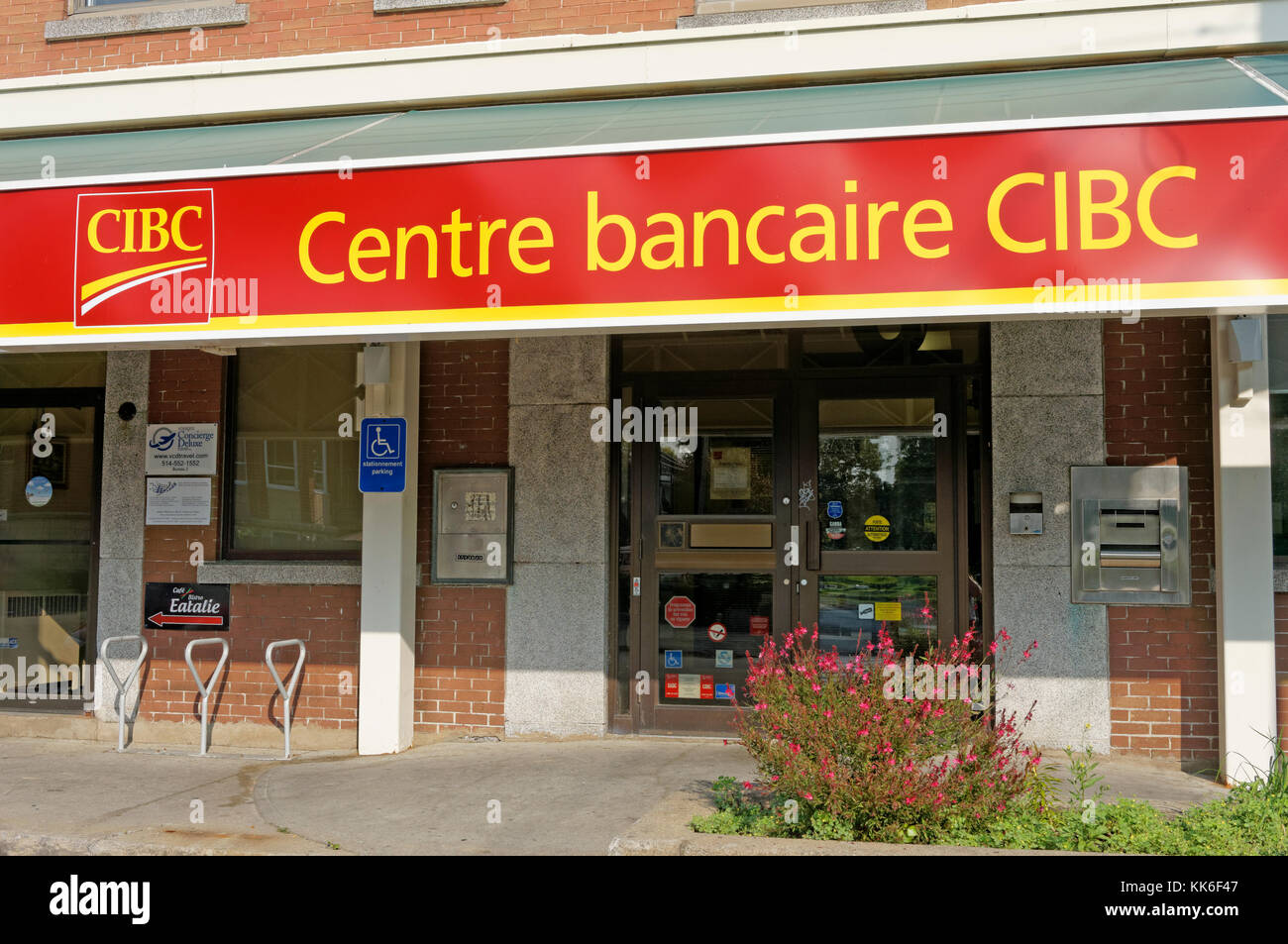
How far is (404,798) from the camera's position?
648 centimetres

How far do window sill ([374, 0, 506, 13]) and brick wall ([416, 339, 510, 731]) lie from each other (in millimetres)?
2406

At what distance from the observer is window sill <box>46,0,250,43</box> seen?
8.52 m

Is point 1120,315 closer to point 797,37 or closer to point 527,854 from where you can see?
point 797,37

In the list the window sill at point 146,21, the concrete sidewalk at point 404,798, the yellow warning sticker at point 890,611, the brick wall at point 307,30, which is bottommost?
the concrete sidewalk at point 404,798

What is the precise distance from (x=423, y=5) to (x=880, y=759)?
620 centimetres

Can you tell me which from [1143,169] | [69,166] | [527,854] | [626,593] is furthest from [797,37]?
[527,854]

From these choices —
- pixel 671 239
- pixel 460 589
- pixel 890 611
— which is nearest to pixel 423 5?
pixel 671 239

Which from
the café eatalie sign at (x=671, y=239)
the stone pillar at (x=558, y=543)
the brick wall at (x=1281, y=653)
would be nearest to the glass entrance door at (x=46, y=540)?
the café eatalie sign at (x=671, y=239)

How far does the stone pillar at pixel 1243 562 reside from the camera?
682 cm

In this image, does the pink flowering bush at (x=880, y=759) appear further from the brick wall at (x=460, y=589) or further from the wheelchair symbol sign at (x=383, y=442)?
the wheelchair symbol sign at (x=383, y=442)

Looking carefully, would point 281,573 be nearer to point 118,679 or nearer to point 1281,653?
point 118,679

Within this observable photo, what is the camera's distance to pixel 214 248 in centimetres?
621

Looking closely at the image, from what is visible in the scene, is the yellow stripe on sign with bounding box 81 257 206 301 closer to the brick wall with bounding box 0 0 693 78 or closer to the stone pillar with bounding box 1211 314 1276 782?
the brick wall with bounding box 0 0 693 78

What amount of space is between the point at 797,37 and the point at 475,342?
3.06 m
